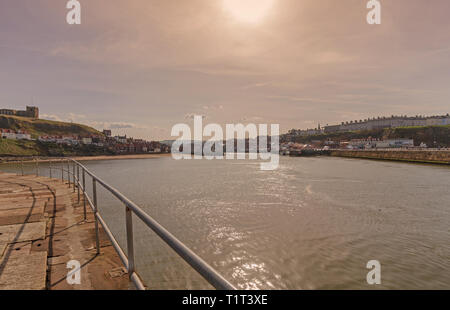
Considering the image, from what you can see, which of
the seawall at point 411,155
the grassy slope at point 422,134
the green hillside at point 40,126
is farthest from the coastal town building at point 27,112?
the grassy slope at point 422,134

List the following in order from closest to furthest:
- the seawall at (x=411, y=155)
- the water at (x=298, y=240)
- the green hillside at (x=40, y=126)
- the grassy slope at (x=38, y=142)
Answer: the water at (x=298, y=240), the seawall at (x=411, y=155), the grassy slope at (x=38, y=142), the green hillside at (x=40, y=126)

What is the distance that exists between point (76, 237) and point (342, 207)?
16.4 metres

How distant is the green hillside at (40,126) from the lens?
136 metres

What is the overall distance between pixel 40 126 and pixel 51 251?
19076 centimetres

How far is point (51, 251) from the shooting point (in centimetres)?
372

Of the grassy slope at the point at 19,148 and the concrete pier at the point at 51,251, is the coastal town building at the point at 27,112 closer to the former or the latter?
the grassy slope at the point at 19,148

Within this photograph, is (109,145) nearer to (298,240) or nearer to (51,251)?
(298,240)

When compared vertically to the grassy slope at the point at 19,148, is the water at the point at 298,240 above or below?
below

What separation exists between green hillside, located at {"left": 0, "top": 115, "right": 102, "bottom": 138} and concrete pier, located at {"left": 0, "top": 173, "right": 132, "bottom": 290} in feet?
542

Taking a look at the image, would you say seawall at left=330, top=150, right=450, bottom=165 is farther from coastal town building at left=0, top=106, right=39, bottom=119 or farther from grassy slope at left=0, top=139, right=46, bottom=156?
coastal town building at left=0, top=106, right=39, bottom=119

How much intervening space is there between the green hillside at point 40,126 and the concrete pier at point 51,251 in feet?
542

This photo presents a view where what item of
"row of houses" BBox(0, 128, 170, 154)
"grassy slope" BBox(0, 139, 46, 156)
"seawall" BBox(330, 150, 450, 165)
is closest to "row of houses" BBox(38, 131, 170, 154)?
"row of houses" BBox(0, 128, 170, 154)

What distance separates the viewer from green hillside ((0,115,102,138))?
13638cm
